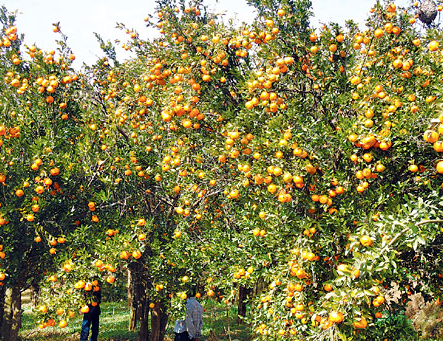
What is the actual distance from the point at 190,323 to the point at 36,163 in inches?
177

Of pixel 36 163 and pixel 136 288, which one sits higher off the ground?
pixel 36 163

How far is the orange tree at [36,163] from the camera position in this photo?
Answer: 5.40 meters

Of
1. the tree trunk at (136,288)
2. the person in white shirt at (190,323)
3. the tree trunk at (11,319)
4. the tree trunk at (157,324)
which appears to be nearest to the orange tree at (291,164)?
the tree trunk at (136,288)

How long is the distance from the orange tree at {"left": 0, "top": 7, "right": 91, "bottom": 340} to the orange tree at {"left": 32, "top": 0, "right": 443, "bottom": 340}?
1.83 feet

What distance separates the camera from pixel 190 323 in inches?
288

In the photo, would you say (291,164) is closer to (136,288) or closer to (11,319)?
(136,288)

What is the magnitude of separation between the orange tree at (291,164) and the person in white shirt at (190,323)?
2.71 ft

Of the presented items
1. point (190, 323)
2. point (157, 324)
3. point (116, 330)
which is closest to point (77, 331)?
point (116, 330)

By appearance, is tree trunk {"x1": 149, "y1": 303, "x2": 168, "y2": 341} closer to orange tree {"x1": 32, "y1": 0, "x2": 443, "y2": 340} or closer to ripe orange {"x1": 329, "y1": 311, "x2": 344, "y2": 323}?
orange tree {"x1": 32, "y1": 0, "x2": 443, "y2": 340}

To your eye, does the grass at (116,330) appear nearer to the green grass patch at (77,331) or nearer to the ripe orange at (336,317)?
the green grass patch at (77,331)

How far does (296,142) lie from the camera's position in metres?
4.12

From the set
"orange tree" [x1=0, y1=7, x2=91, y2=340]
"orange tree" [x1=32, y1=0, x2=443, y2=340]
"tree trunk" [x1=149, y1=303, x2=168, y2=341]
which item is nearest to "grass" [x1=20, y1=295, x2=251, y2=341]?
"tree trunk" [x1=149, y1=303, x2=168, y2=341]

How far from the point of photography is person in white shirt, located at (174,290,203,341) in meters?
7.27

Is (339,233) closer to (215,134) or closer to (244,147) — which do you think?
(244,147)
